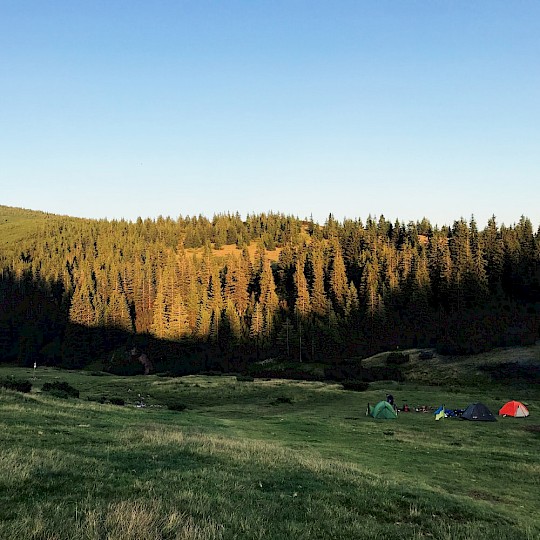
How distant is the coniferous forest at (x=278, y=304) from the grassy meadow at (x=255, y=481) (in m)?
62.0

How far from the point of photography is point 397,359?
84938 millimetres

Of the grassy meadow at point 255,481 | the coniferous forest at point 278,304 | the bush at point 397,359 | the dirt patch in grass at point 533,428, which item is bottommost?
the dirt patch in grass at point 533,428

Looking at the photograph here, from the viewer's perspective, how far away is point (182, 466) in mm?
13914

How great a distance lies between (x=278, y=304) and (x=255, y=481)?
369 ft

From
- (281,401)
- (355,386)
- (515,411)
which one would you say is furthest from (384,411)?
(355,386)

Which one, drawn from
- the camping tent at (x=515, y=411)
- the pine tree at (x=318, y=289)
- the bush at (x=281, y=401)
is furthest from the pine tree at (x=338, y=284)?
the camping tent at (x=515, y=411)

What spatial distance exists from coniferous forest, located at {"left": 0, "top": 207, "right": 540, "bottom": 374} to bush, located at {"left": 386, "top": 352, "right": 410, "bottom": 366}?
6789 millimetres

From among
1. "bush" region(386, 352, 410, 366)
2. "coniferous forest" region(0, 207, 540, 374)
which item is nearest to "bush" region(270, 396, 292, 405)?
"bush" region(386, 352, 410, 366)

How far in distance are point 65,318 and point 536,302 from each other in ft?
453

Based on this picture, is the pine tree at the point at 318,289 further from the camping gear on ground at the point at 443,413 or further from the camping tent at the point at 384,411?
the camping tent at the point at 384,411

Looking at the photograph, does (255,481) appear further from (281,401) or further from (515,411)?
(281,401)

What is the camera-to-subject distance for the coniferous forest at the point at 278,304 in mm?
103875

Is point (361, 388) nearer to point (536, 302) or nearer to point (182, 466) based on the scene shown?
point (182, 466)

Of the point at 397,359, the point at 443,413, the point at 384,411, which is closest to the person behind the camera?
the point at 443,413
